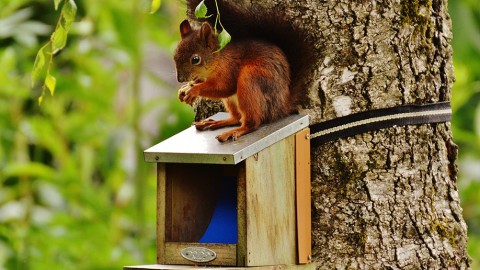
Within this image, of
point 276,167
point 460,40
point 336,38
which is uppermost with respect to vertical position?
point 460,40

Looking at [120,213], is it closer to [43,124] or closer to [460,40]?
[43,124]

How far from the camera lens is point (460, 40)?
427 cm

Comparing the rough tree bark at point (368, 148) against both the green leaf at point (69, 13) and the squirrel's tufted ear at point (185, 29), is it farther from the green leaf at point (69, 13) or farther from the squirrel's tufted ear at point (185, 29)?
the green leaf at point (69, 13)

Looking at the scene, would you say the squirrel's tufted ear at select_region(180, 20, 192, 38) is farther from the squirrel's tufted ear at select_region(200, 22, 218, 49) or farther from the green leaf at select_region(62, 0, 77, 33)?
the green leaf at select_region(62, 0, 77, 33)

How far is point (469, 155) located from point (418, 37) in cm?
306

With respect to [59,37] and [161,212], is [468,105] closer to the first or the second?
[161,212]

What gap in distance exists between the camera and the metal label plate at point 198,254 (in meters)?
2.33

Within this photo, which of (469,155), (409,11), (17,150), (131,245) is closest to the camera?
(409,11)

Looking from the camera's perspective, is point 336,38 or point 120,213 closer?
point 336,38

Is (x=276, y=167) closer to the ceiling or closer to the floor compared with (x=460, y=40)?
closer to the floor

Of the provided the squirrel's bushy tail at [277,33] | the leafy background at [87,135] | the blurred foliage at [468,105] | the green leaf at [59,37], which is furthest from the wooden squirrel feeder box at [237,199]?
the blurred foliage at [468,105]

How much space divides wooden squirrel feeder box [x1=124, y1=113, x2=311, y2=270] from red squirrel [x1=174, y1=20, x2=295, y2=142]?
0.04 m

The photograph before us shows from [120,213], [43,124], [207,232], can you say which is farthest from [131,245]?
[207,232]

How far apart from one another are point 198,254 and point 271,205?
210 millimetres
